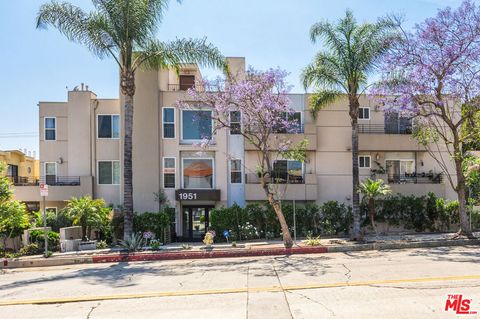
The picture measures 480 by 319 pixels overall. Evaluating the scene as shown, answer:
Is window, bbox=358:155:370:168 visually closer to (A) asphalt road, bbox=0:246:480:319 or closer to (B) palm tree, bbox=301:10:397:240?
(B) palm tree, bbox=301:10:397:240

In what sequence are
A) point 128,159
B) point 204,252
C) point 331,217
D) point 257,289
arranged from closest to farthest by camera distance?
point 257,289 → point 204,252 → point 128,159 → point 331,217

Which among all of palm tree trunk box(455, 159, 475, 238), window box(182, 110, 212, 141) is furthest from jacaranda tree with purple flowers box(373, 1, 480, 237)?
window box(182, 110, 212, 141)

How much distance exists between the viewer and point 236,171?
2444 cm

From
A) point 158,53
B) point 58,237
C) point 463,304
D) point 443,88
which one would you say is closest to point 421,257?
point 463,304

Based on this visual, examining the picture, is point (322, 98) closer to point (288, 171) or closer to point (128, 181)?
point (288, 171)

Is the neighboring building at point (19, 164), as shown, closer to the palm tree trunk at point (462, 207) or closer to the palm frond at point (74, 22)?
the palm frond at point (74, 22)

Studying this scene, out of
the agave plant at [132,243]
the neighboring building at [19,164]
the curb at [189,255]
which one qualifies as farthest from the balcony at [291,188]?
the neighboring building at [19,164]

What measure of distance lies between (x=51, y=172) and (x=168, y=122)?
745 centimetres

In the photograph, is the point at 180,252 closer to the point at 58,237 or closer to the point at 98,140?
the point at 58,237

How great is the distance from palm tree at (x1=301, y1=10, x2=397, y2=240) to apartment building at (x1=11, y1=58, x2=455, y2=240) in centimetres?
400

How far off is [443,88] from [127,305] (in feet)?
54.4

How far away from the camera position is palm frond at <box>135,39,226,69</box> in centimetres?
1973

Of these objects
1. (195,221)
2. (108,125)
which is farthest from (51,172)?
(195,221)

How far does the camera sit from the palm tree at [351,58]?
19.9 metres
